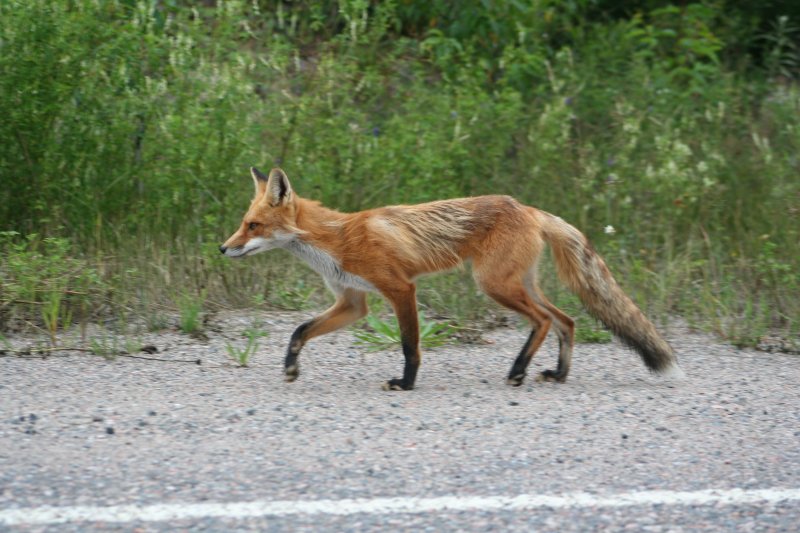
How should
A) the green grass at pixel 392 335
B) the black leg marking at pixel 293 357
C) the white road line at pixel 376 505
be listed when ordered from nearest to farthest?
the white road line at pixel 376 505 < the black leg marking at pixel 293 357 < the green grass at pixel 392 335

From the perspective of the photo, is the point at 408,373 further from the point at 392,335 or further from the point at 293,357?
the point at 392,335

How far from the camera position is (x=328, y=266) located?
6410 mm

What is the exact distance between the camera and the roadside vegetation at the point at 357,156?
315 inches

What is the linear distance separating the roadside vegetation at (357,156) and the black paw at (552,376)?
1180mm

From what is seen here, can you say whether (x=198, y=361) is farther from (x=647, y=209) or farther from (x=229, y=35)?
(x=647, y=209)

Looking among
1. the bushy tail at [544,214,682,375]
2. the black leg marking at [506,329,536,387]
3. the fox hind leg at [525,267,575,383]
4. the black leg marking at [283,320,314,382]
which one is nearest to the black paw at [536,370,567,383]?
the fox hind leg at [525,267,575,383]

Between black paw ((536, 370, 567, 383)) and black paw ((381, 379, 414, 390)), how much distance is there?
0.88m

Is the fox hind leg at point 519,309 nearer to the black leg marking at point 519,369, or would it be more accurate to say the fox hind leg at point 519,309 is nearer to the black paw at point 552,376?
the black leg marking at point 519,369

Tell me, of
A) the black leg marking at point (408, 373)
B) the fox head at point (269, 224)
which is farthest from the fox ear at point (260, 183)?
the black leg marking at point (408, 373)

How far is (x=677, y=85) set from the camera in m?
12.4

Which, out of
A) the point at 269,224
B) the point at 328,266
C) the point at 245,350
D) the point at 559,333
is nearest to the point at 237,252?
the point at 269,224

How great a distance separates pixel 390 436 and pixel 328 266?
1734 millimetres

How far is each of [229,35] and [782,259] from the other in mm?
5378

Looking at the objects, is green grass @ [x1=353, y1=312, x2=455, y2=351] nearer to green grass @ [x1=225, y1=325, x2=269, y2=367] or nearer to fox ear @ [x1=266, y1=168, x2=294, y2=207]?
green grass @ [x1=225, y1=325, x2=269, y2=367]
